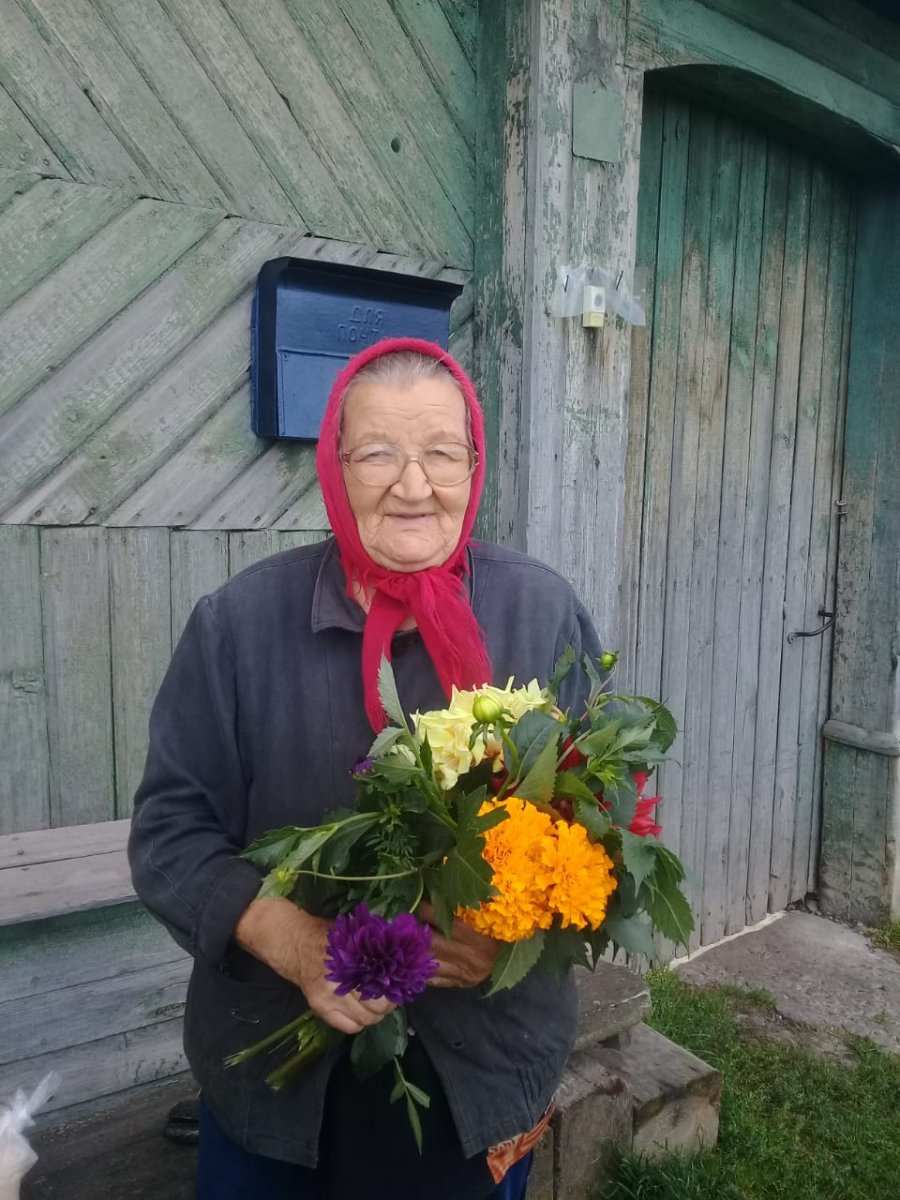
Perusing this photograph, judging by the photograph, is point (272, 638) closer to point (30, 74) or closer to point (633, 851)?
point (633, 851)

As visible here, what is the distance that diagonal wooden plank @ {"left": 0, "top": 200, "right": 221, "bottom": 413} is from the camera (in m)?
2.20

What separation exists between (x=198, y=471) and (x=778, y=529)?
261cm

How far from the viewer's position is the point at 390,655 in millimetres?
1591

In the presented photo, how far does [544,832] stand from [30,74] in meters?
2.03

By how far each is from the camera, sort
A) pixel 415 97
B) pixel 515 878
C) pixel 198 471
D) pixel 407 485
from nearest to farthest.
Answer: pixel 515 878 < pixel 407 485 < pixel 198 471 < pixel 415 97

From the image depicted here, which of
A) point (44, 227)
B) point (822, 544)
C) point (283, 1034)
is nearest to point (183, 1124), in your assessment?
point (283, 1034)

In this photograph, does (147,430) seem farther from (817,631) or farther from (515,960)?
(817,631)

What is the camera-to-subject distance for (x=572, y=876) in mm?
1205

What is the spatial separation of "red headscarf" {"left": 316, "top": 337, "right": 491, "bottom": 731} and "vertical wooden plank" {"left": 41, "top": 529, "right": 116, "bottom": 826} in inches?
37.1

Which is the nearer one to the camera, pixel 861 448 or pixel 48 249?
pixel 48 249

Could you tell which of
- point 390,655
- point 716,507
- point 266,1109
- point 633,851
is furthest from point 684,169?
point 266,1109

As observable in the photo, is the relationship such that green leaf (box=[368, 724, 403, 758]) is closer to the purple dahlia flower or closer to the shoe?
the purple dahlia flower

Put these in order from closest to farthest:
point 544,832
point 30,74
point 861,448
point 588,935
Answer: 1. point 544,832
2. point 588,935
3. point 30,74
4. point 861,448

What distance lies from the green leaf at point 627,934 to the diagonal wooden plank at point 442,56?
235cm
